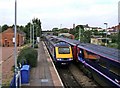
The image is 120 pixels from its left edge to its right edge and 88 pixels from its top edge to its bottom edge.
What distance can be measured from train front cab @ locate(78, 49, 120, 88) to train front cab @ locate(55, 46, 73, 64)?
331 centimetres

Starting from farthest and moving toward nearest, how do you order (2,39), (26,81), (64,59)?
(2,39) → (64,59) → (26,81)

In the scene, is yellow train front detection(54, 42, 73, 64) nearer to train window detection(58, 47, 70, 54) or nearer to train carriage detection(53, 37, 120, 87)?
train window detection(58, 47, 70, 54)

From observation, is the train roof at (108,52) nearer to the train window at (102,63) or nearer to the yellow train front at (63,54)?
the train window at (102,63)

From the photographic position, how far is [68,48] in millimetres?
27453

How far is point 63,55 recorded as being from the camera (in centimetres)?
2672

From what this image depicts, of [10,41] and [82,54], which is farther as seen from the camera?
[10,41]

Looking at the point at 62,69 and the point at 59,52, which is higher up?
the point at 59,52

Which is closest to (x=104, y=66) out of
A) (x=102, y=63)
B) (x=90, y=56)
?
(x=102, y=63)

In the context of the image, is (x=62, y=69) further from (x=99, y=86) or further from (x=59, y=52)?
(x=99, y=86)

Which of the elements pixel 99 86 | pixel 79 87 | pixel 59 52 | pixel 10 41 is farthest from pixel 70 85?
pixel 10 41

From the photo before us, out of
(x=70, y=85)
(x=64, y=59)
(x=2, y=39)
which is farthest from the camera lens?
(x=2, y=39)

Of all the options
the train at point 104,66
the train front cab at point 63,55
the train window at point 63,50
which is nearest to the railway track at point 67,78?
the train front cab at point 63,55

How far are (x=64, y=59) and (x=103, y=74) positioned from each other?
33.1 ft

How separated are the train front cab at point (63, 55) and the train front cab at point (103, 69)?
10.9 ft
